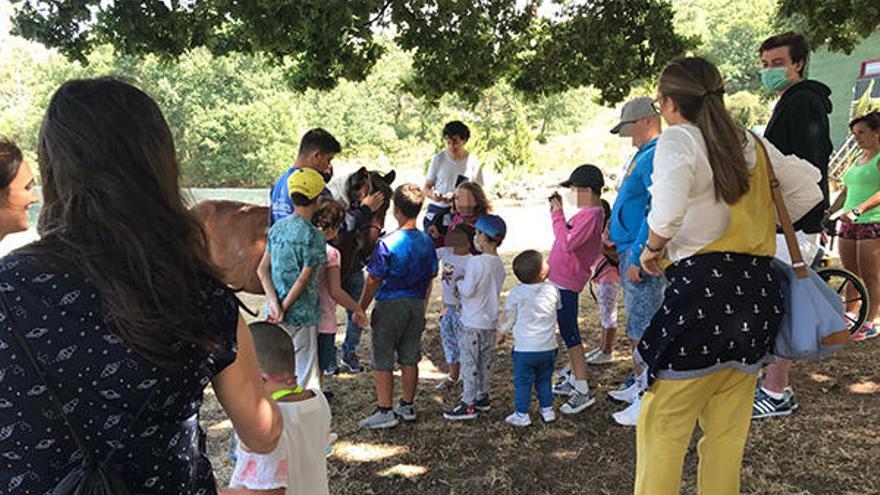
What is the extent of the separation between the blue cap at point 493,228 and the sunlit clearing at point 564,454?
4.54ft

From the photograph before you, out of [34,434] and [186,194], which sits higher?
[186,194]

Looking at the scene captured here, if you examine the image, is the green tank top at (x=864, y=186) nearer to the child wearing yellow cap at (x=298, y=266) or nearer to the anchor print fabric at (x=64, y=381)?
the child wearing yellow cap at (x=298, y=266)

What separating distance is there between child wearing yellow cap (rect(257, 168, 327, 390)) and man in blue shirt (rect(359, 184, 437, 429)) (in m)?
0.41

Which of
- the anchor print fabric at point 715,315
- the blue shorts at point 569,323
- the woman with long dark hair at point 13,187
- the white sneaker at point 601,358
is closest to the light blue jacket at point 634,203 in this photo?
the blue shorts at point 569,323

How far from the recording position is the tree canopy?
473 cm

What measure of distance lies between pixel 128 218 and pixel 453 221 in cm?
392

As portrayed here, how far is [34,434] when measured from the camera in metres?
1.17

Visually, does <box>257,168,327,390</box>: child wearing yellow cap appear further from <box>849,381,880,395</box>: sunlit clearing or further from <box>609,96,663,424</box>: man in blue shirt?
<box>849,381,880,395</box>: sunlit clearing

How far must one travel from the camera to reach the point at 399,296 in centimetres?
401

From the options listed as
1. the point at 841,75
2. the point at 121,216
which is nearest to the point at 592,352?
the point at 121,216

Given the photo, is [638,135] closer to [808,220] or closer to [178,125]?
[808,220]

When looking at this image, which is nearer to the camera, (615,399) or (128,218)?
(128,218)

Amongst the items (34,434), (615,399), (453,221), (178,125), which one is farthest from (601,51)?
(178,125)

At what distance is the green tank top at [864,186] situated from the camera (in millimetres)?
5273
